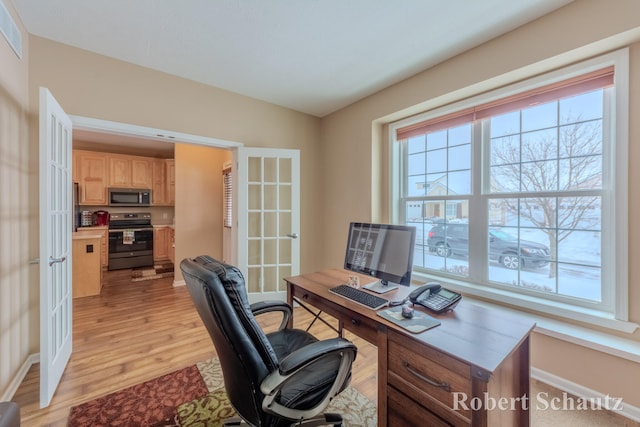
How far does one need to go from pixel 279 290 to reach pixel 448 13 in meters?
3.17

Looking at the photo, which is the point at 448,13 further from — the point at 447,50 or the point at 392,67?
the point at 392,67

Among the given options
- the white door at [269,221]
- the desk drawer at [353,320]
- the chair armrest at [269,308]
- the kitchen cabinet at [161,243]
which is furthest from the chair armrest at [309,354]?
the kitchen cabinet at [161,243]

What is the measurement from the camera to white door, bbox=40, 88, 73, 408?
5.18ft

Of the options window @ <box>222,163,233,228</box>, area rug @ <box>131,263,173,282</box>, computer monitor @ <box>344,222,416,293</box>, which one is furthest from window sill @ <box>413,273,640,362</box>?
area rug @ <box>131,263,173,282</box>

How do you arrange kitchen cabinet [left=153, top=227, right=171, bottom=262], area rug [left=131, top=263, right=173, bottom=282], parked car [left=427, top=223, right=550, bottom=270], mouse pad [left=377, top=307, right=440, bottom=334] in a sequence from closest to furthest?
mouse pad [left=377, top=307, right=440, bottom=334] → parked car [left=427, top=223, right=550, bottom=270] → area rug [left=131, top=263, right=173, bottom=282] → kitchen cabinet [left=153, top=227, right=171, bottom=262]

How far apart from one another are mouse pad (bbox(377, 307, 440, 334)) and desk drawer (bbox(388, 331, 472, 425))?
2.2 inches

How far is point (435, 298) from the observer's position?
1.45 metres

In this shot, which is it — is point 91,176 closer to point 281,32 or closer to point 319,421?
point 281,32

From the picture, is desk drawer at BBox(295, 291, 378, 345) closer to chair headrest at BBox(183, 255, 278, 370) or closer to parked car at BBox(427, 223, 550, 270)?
chair headrest at BBox(183, 255, 278, 370)

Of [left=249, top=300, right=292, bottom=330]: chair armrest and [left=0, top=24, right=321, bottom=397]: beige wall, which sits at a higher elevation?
[left=0, top=24, right=321, bottom=397]: beige wall

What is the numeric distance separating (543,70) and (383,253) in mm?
1850

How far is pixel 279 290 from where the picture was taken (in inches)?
132

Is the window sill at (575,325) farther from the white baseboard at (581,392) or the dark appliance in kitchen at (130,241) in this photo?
the dark appliance in kitchen at (130,241)

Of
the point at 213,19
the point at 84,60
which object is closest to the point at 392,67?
the point at 213,19
